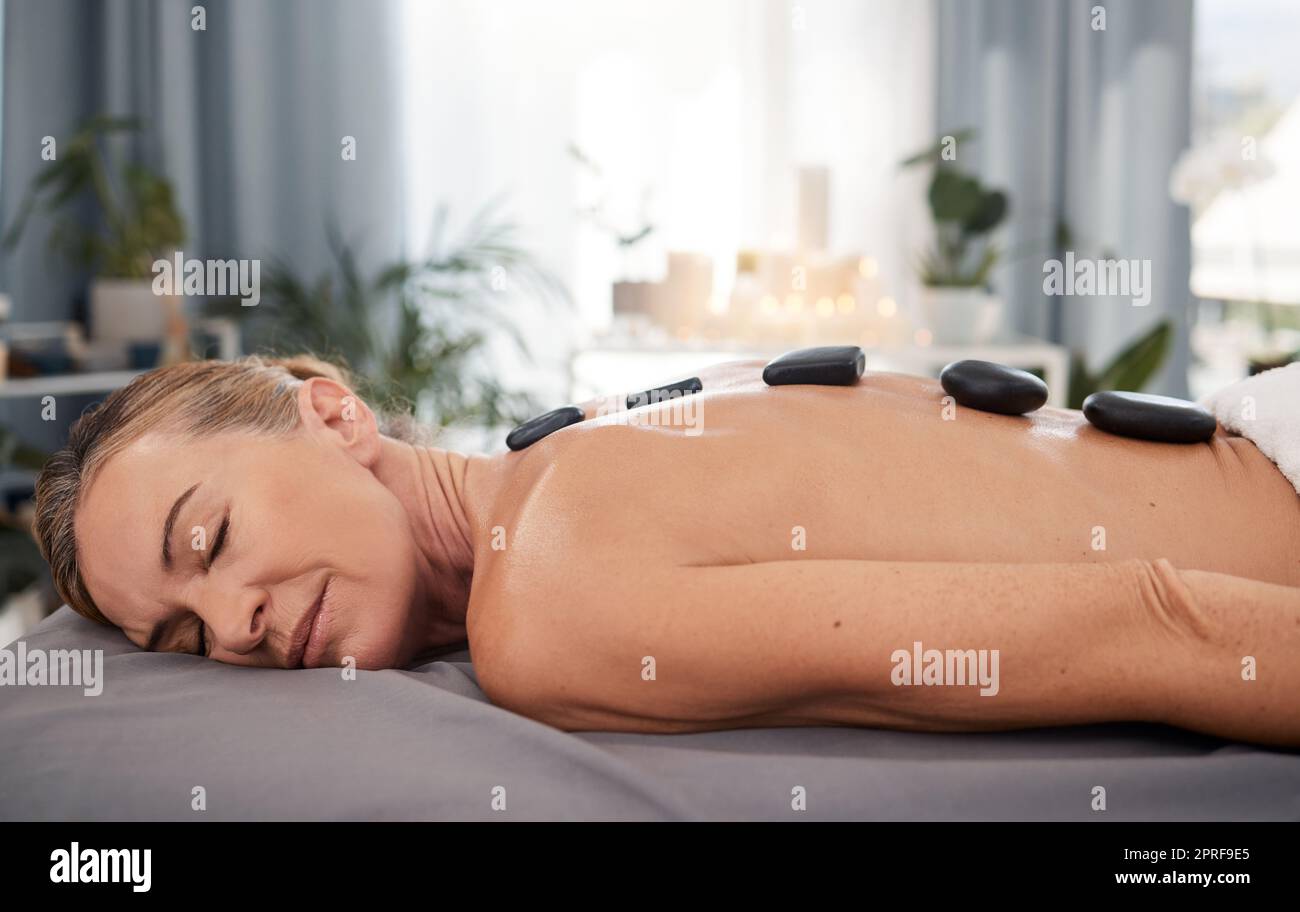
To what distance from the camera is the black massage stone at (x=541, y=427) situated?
1.16 metres

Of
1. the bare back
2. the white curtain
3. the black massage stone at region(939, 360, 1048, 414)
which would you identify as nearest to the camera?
the bare back

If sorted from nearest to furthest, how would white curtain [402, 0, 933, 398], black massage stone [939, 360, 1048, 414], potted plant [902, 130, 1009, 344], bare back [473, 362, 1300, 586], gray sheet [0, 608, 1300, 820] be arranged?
gray sheet [0, 608, 1300, 820] → bare back [473, 362, 1300, 586] → black massage stone [939, 360, 1048, 414] → potted plant [902, 130, 1009, 344] → white curtain [402, 0, 933, 398]

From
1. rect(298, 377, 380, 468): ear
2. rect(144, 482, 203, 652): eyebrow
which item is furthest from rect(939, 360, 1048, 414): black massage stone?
rect(144, 482, 203, 652): eyebrow

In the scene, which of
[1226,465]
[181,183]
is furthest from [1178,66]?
[181,183]

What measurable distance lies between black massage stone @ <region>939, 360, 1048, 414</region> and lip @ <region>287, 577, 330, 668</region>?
2.15ft

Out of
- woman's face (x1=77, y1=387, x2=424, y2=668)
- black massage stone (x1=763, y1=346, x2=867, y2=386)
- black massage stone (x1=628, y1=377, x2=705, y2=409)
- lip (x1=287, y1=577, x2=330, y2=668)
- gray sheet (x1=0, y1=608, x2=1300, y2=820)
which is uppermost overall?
black massage stone (x1=763, y1=346, x2=867, y2=386)

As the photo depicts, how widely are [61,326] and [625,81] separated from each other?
2039 millimetres

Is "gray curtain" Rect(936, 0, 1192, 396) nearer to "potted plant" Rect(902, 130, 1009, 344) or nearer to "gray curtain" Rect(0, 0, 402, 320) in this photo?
"potted plant" Rect(902, 130, 1009, 344)

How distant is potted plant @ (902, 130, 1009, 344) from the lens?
3.25 meters

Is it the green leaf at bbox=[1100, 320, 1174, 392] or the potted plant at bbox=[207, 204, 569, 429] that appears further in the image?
the potted plant at bbox=[207, 204, 569, 429]
